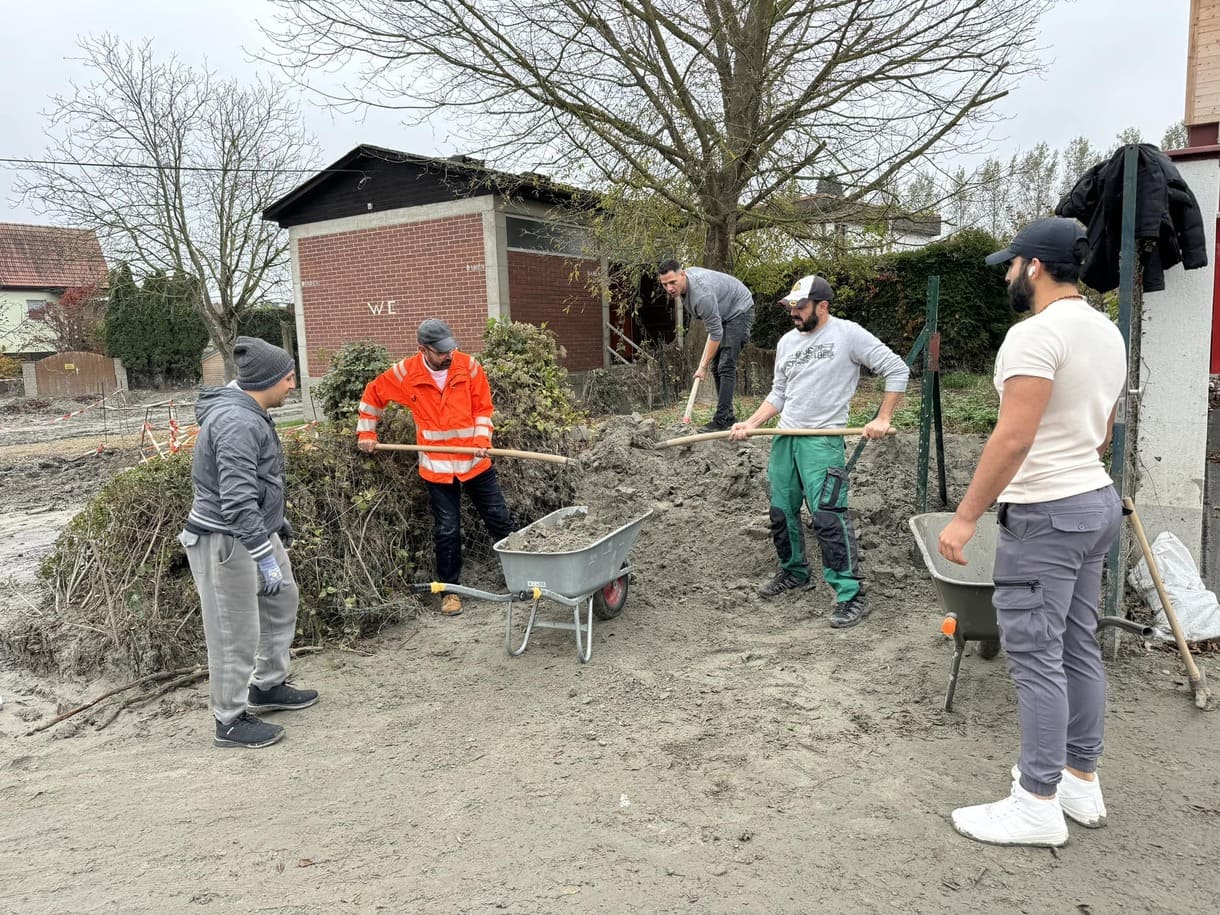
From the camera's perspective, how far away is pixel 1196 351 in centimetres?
410

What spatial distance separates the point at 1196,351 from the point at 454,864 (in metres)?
4.11

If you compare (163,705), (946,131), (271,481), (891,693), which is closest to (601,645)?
(891,693)

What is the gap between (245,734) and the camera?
3773 mm

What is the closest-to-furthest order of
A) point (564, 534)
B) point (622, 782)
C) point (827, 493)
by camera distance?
point (622, 782)
point (827, 493)
point (564, 534)

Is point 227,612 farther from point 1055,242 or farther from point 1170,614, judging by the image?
point 1170,614

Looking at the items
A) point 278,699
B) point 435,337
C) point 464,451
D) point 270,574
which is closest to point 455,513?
point 464,451

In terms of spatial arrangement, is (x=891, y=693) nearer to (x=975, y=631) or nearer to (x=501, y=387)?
(x=975, y=631)

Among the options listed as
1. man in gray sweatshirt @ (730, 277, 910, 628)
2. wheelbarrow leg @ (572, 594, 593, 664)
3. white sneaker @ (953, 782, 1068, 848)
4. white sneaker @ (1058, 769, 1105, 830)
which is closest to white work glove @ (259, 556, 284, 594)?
wheelbarrow leg @ (572, 594, 593, 664)

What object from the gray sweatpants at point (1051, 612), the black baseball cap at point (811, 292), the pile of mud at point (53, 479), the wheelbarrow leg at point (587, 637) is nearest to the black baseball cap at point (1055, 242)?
the gray sweatpants at point (1051, 612)

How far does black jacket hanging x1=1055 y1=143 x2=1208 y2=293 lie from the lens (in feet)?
11.7

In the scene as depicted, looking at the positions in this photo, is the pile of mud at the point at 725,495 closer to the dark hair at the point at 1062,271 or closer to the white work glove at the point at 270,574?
the white work glove at the point at 270,574

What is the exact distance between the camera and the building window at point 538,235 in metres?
15.8

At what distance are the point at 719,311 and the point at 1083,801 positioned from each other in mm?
4865

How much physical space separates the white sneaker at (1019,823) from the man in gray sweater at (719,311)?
4.12 metres
